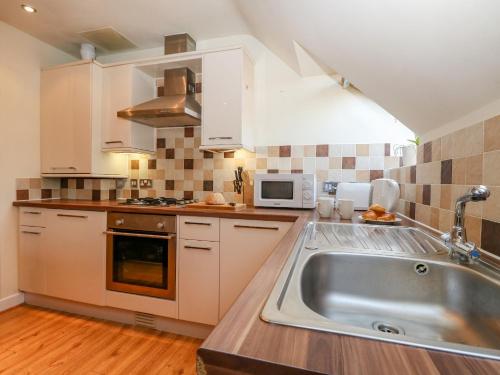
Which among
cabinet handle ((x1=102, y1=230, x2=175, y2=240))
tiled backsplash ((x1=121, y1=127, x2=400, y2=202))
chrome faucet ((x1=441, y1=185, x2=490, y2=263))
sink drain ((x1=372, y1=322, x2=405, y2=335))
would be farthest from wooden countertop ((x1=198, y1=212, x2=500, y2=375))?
tiled backsplash ((x1=121, y1=127, x2=400, y2=202))

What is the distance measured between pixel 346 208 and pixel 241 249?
0.70 metres

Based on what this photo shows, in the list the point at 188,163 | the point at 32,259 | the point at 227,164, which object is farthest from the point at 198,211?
the point at 32,259

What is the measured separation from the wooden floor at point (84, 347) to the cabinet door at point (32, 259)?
223 millimetres

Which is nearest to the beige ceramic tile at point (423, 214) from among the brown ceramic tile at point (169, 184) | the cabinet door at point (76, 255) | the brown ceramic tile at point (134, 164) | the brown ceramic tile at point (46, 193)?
the brown ceramic tile at point (169, 184)

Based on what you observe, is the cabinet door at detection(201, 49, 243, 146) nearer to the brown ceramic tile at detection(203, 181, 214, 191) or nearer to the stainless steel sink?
the brown ceramic tile at detection(203, 181, 214, 191)

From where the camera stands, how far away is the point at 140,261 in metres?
1.89

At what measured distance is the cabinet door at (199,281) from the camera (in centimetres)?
174

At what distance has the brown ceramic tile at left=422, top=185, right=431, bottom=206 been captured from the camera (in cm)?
126

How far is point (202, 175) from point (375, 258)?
1829mm

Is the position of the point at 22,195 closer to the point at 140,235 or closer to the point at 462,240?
the point at 140,235

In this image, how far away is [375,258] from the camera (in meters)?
0.80

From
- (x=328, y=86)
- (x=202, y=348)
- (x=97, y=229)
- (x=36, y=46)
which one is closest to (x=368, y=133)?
(x=328, y=86)

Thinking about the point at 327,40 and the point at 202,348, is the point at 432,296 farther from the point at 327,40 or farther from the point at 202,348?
the point at 327,40

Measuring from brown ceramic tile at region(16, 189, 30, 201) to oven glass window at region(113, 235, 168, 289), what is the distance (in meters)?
1.08
